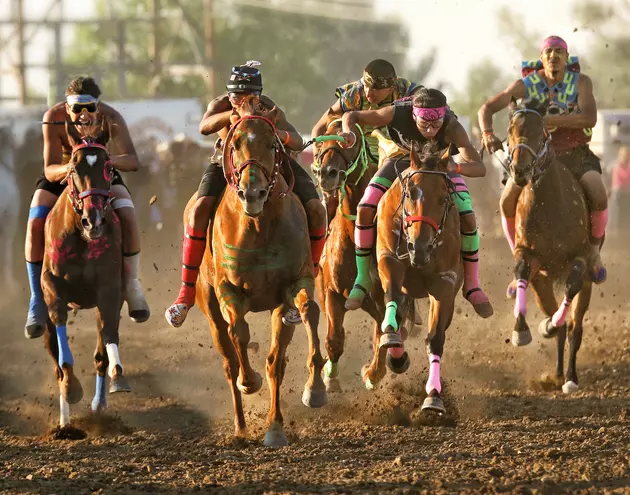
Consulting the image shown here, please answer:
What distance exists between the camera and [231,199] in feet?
30.1

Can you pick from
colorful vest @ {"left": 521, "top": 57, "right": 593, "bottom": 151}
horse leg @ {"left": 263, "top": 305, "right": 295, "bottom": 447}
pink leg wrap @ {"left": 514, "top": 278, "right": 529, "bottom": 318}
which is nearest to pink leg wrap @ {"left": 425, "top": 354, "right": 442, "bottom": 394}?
horse leg @ {"left": 263, "top": 305, "right": 295, "bottom": 447}

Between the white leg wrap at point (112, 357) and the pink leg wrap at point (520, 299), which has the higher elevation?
the pink leg wrap at point (520, 299)

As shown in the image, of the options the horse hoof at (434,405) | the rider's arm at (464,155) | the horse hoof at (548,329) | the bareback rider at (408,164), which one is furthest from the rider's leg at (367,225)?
the horse hoof at (548,329)

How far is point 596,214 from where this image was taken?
38.2 feet

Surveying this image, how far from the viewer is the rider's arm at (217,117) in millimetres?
9195

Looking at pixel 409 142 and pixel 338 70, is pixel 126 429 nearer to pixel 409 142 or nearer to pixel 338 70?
pixel 409 142

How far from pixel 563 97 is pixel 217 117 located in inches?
158

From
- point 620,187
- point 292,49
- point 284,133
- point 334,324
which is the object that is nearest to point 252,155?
point 284,133

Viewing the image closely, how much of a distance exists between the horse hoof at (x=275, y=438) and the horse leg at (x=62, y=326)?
5.32 ft

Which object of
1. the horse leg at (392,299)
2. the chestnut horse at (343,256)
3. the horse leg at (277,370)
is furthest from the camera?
the chestnut horse at (343,256)

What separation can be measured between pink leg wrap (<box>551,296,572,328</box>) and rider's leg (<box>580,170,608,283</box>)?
1.49 feet

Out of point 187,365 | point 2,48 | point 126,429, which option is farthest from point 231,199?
point 2,48

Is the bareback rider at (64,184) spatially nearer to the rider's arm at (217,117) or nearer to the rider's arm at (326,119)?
the rider's arm at (217,117)

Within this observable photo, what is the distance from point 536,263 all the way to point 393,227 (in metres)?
2.16
